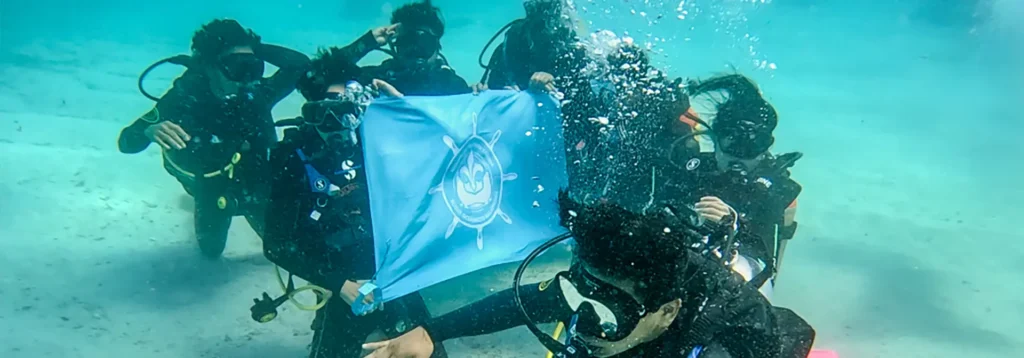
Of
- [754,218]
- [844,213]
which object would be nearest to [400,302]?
[754,218]

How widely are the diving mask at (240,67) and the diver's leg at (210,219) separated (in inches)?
58.5

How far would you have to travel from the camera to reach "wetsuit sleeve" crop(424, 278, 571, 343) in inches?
105

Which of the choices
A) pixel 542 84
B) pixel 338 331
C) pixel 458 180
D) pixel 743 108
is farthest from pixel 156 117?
pixel 743 108

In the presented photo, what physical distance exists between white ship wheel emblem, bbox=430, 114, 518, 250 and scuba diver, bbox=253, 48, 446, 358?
1.98 ft

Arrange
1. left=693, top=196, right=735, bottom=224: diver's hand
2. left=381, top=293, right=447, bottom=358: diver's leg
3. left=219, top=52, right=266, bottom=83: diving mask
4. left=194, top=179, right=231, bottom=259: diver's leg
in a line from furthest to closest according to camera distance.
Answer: left=194, top=179, right=231, bottom=259: diver's leg
left=219, top=52, right=266, bottom=83: diving mask
left=381, top=293, right=447, bottom=358: diver's leg
left=693, top=196, right=735, bottom=224: diver's hand

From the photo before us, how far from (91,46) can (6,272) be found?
2233 centimetres

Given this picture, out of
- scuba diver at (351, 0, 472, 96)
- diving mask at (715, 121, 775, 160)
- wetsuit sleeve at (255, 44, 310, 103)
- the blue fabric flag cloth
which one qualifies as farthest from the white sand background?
diving mask at (715, 121, 775, 160)

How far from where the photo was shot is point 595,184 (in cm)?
537

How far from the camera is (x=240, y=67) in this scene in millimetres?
5148

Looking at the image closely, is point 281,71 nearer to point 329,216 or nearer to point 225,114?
point 225,114

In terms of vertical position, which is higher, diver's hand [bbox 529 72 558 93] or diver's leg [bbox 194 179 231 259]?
diver's hand [bbox 529 72 558 93]

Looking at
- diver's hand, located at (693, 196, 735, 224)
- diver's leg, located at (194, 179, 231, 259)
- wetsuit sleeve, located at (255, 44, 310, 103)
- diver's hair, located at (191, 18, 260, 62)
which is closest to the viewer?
diver's hand, located at (693, 196, 735, 224)

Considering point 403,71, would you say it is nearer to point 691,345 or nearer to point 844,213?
point 691,345

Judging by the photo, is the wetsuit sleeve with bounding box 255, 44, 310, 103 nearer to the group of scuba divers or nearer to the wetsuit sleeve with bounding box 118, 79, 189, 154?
the group of scuba divers
